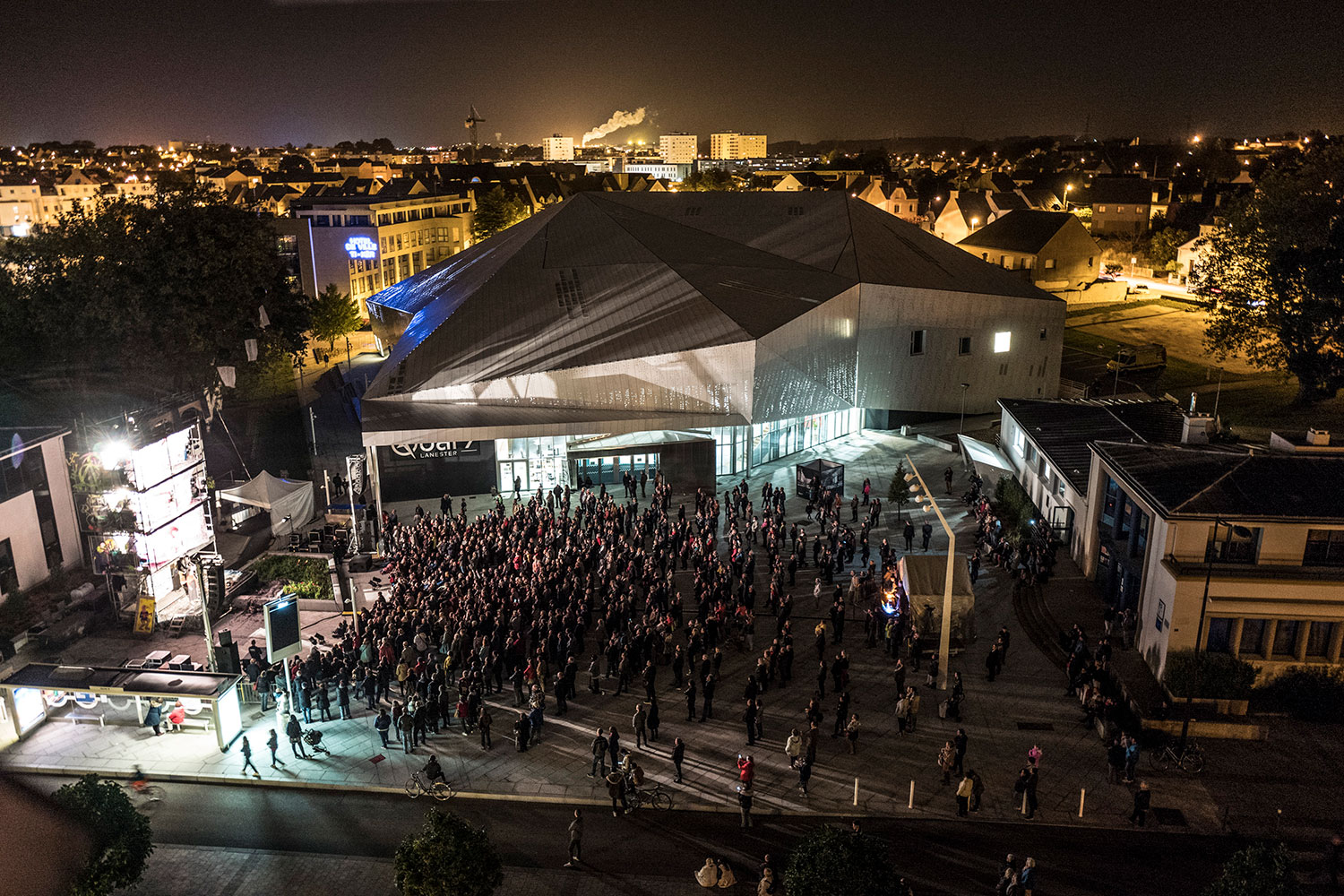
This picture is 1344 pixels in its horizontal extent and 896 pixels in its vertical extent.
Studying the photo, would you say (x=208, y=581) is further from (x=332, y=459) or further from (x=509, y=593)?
(x=332, y=459)

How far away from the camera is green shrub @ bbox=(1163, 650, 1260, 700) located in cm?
1853

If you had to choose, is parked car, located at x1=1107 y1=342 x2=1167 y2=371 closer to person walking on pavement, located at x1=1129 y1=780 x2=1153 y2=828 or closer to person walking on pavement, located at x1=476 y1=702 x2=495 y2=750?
person walking on pavement, located at x1=1129 y1=780 x2=1153 y2=828

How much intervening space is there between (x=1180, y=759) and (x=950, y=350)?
24770mm

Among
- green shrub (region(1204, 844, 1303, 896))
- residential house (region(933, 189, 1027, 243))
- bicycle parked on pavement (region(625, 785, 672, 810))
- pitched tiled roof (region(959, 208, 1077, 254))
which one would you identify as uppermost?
residential house (region(933, 189, 1027, 243))

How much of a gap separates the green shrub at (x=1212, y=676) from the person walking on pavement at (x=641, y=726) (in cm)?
1090

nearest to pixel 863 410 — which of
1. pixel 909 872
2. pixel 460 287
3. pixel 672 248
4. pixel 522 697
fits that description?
pixel 672 248

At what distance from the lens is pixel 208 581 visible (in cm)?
A: 2569

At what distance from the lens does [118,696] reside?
742 inches

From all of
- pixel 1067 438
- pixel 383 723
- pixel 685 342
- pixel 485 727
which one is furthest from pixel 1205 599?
pixel 685 342

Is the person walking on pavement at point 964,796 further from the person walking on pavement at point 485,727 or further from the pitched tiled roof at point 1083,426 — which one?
the pitched tiled roof at point 1083,426

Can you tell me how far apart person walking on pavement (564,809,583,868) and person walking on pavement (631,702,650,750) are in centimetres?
287

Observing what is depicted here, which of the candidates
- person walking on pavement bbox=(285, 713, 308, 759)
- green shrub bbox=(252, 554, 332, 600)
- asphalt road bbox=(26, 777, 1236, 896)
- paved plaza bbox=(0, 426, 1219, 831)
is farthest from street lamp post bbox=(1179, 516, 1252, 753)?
green shrub bbox=(252, 554, 332, 600)

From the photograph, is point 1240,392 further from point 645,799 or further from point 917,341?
point 645,799

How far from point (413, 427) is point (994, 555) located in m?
18.7
